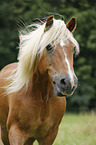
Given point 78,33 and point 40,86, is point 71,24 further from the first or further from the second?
point 78,33

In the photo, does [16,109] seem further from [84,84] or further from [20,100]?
[84,84]

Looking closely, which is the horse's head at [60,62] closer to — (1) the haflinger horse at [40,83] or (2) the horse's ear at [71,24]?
(1) the haflinger horse at [40,83]

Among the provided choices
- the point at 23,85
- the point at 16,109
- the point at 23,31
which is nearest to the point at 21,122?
the point at 16,109

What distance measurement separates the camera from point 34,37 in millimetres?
3471

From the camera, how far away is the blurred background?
2345 cm

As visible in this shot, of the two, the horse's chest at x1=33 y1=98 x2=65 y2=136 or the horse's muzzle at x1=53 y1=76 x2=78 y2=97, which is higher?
the horse's muzzle at x1=53 y1=76 x2=78 y2=97

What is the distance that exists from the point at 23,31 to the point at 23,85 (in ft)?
2.95

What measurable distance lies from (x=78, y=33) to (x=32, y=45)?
20298mm

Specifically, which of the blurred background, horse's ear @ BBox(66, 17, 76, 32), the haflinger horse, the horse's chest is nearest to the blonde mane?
the haflinger horse

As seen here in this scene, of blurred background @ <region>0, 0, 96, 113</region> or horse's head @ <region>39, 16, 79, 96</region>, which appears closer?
horse's head @ <region>39, 16, 79, 96</region>

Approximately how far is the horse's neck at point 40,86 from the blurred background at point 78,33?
1930 cm

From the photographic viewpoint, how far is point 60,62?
9.94 feet

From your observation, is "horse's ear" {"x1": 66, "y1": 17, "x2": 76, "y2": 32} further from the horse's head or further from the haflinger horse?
the horse's head

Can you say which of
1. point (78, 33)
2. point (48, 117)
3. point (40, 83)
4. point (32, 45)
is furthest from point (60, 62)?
point (78, 33)
